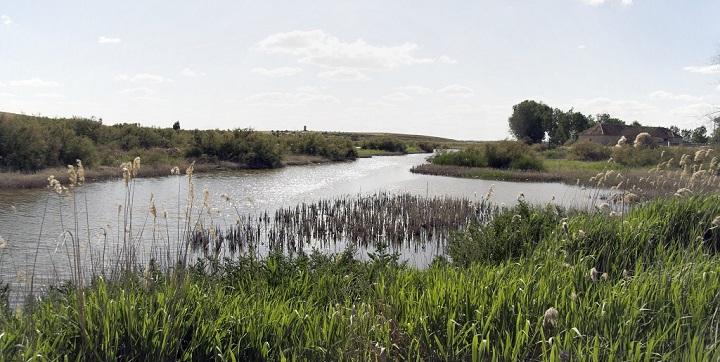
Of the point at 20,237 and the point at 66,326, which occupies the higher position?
the point at 66,326

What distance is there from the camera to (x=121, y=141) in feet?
156

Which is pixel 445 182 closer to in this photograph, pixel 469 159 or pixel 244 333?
pixel 469 159

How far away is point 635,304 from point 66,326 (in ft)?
14.7

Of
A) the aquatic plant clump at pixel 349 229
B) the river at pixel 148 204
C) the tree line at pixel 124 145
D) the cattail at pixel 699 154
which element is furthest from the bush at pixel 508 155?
the cattail at pixel 699 154

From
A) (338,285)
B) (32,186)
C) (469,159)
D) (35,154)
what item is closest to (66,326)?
(338,285)

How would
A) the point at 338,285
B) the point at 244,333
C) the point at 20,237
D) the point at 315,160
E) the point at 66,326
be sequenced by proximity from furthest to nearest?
the point at 315,160
the point at 20,237
the point at 338,285
the point at 244,333
the point at 66,326

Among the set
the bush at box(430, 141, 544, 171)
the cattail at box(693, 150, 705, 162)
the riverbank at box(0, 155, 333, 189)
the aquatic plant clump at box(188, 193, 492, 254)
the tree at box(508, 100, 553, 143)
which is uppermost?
the tree at box(508, 100, 553, 143)

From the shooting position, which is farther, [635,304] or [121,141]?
[121,141]

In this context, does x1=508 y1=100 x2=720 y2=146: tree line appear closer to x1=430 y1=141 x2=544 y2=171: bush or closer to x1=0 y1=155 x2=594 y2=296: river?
x1=430 y1=141 x2=544 y2=171: bush

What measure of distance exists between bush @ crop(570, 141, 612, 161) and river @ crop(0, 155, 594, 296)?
19664mm

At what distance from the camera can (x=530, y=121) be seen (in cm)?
9894

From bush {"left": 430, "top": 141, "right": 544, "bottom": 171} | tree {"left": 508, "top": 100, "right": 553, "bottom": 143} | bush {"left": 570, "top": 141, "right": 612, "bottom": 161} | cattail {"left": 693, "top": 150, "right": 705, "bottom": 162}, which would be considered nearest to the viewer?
cattail {"left": 693, "top": 150, "right": 705, "bottom": 162}

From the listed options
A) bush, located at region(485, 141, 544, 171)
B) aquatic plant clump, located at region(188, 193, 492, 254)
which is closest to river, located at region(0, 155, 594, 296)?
aquatic plant clump, located at region(188, 193, 492, 254)

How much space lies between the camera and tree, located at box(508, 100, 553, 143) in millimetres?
98812
